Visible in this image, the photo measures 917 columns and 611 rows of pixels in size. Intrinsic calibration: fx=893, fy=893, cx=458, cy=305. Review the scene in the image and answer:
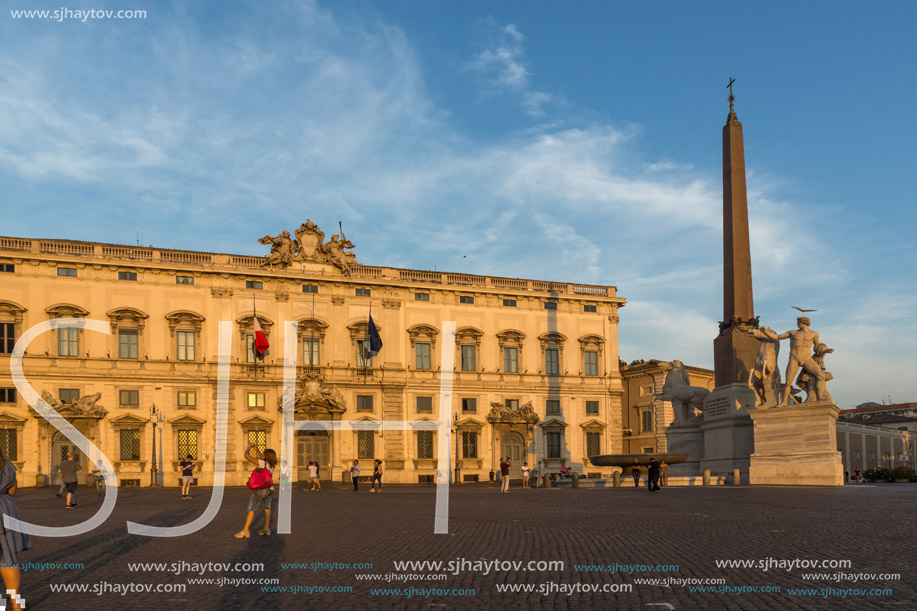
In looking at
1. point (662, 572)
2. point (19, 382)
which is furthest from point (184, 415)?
point (662, 572)

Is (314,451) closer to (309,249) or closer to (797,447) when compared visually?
(309,249)

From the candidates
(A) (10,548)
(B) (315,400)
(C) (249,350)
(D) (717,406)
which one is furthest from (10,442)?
(A) (10,548)

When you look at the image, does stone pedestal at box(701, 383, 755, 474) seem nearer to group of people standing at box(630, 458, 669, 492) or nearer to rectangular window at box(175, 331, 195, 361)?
group of people standing at box(630, 458, 669, 492)

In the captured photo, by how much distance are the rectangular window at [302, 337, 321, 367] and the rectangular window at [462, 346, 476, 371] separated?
945cm

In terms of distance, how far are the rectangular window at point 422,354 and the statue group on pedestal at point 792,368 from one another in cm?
2995

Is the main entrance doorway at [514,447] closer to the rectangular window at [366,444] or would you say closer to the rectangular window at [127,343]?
the rectangular window at [366,444]

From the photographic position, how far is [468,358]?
57.4 metres

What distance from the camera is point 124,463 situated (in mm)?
47469

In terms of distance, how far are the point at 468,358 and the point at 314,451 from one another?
38.2ft

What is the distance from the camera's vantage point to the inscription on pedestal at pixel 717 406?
30922 mm

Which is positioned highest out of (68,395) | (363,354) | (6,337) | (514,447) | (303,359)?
(6,337)

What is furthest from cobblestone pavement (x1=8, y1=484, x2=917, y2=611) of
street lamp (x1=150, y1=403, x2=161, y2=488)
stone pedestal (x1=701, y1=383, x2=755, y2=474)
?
street lamp (x1=150, y1=403, x2=161, y2=488)

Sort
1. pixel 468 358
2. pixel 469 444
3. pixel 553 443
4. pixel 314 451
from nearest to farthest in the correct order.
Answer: pixel 314 451 < pixel 469 444 < pixel 468 358 < pixel 553 443

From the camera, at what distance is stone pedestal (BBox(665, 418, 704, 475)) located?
34531mm
